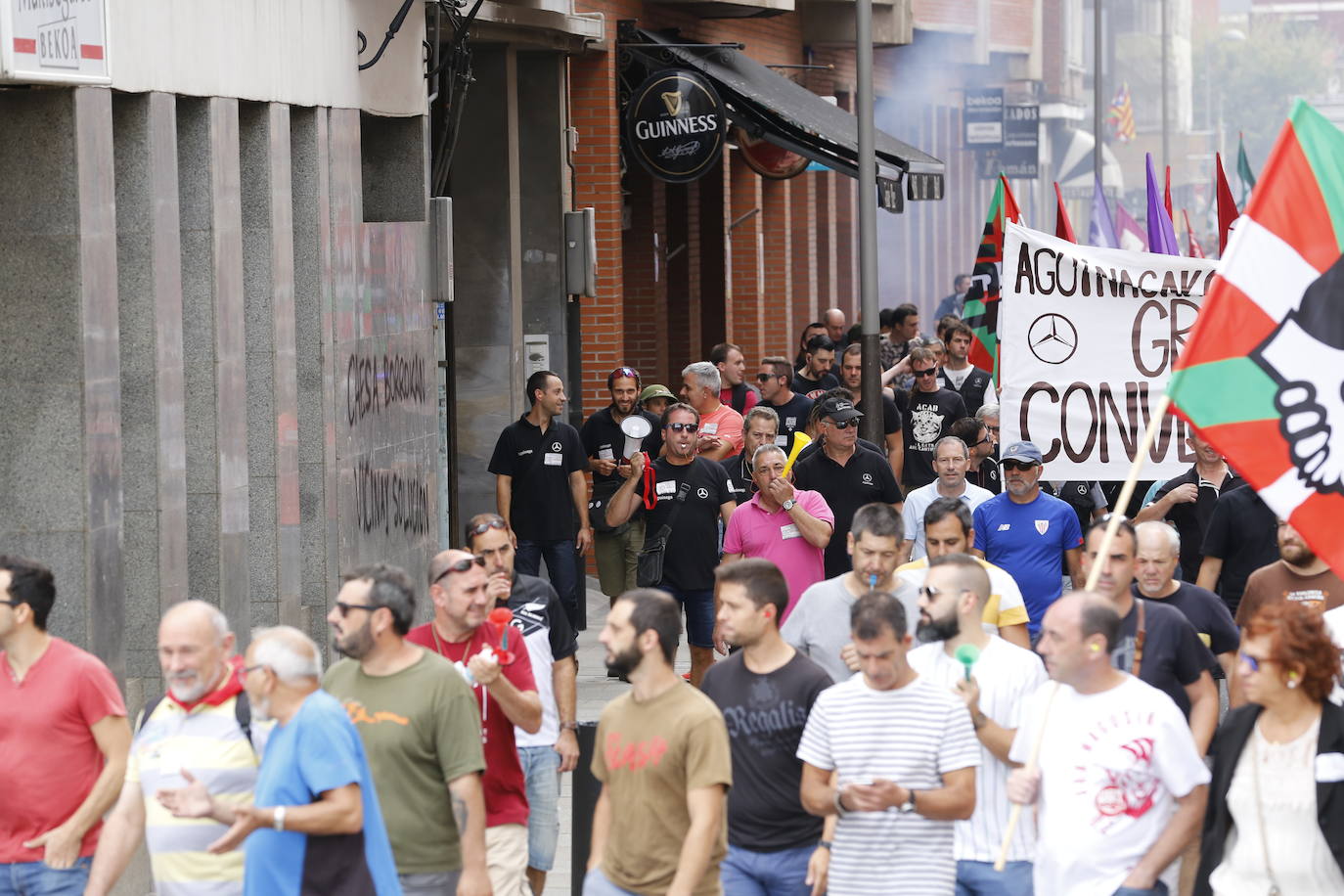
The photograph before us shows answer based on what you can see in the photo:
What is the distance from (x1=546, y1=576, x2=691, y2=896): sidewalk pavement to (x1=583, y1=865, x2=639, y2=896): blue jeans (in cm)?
164

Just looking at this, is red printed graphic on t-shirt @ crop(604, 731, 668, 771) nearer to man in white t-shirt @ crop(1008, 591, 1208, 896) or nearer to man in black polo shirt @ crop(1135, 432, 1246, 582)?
man in white t-shirt @ crop(1008, 591, 1208, 896)

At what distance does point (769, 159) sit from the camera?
2567 centimetres

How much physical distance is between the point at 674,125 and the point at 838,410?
8.72 m

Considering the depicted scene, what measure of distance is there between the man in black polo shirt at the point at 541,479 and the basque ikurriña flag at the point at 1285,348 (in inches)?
293

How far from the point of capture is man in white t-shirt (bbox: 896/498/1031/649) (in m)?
8.80

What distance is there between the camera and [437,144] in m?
16.5

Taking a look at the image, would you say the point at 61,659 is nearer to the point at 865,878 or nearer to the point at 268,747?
the point at 268,747

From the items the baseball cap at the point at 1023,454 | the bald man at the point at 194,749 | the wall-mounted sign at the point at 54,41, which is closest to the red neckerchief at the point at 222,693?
the bald man at the point at 194,749

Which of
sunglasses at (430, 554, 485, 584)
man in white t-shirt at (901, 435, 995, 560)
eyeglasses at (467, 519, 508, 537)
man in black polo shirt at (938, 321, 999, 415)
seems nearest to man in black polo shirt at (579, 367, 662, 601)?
man in white t-shirt at (901, 435, 995, 560)

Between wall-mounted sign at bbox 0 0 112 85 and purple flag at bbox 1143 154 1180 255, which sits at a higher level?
wall-mounted sign at bbox 0 0 112 85

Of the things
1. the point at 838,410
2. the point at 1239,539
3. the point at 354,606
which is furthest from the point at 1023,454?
the point at 354,606

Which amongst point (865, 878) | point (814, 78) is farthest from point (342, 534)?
point (814, 78)

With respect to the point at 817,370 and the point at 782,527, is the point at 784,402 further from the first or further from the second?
the point at 782,527

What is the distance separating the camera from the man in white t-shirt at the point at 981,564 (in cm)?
880
